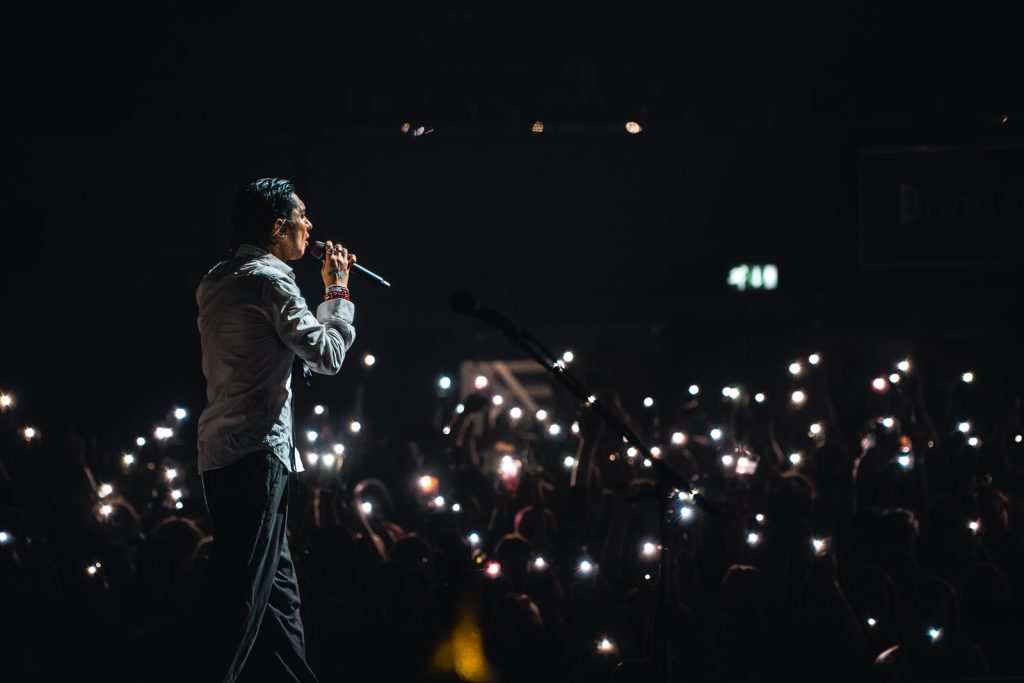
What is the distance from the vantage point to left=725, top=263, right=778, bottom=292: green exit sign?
Result: 902 cm

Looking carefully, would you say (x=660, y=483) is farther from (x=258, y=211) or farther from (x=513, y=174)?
(x=513, y=174)

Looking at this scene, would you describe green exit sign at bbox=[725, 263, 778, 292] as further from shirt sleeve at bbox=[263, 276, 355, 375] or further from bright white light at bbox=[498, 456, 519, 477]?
shirt sleeve at bbox=[263, 276, 355, 375]

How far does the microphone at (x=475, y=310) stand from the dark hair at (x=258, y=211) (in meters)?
0.56

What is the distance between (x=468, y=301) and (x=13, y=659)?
8.39 feet

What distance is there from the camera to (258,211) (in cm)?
254

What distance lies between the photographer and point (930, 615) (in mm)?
3689

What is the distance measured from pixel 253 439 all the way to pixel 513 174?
22.4 feet

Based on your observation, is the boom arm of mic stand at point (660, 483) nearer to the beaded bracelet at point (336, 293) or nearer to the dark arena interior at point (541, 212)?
the beaded bracelet at point (336, 293)

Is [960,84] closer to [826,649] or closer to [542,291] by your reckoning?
[542,291]

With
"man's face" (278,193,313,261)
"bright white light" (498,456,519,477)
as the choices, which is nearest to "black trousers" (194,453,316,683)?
"man's face" (278,193,313,261)

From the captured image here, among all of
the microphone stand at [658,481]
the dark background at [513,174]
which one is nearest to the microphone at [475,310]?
the microphone stand at [658,481]

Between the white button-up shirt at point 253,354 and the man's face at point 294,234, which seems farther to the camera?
Result: the man's face at point 294,234

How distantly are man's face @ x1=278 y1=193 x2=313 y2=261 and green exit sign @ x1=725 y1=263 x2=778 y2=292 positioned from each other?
22.7 ft

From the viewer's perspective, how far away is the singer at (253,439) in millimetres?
2289
